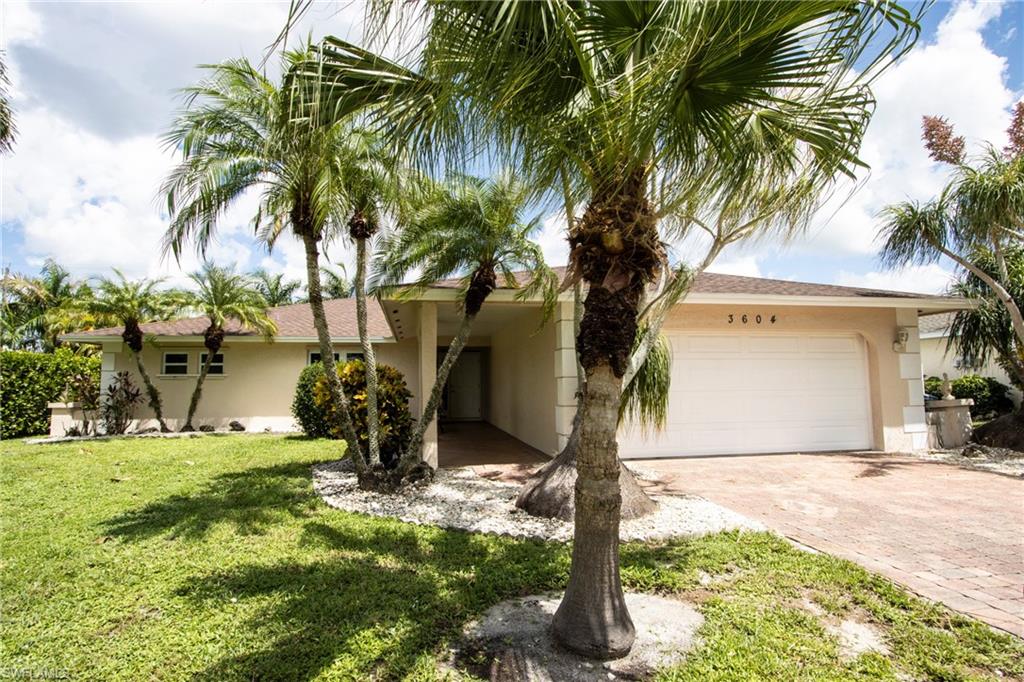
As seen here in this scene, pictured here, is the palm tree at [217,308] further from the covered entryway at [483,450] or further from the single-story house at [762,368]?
the covered entryway at [483,450]

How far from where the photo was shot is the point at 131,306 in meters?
15.5

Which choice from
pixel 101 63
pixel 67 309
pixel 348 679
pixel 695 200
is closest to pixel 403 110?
pixel 695 200

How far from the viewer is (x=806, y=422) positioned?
11.4m

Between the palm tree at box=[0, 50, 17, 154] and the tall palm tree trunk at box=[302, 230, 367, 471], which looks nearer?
the tall palm tree trunk at box=[302, 230, 367, 471]

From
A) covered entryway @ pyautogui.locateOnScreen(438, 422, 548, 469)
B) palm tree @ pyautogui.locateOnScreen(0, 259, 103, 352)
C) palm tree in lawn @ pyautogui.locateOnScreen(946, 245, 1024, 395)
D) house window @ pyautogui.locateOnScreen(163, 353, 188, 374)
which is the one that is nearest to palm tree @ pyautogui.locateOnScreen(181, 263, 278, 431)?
house window @ pyautogui.locateOnScreen(163, 353, 188, 374)

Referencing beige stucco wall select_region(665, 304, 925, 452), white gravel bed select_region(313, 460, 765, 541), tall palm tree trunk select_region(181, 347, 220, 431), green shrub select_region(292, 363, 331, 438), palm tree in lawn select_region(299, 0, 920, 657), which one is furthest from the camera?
tall palm tree trunk select_region(181, 347, 220, 431)

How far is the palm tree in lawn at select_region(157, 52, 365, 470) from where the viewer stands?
6844 millimetres

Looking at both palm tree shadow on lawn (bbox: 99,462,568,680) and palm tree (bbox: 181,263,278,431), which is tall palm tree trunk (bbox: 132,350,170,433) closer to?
palm tree (bbox: 181,263,278,431)

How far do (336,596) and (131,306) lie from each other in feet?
50.4

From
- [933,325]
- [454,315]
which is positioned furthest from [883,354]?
[933,325]

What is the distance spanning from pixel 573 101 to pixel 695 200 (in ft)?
3.61

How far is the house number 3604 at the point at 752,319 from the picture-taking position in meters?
11.2

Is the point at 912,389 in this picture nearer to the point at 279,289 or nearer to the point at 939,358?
the point at 939,358

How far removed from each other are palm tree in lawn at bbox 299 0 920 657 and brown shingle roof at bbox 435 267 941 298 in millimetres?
6458
